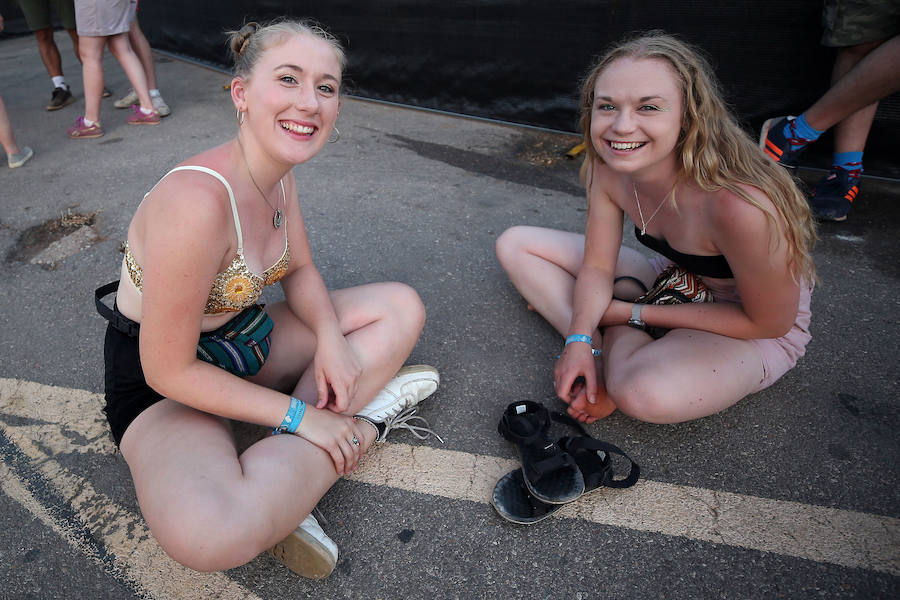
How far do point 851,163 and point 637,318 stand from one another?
6.99 feet

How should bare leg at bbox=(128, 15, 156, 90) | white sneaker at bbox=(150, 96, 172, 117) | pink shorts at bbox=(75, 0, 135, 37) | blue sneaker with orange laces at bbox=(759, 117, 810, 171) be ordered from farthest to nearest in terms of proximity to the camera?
1. white sneaker at bbox=(150, 96, 172, 117)
2. bare leg at bbox=(128, 15, 156, 90)
3. pink shorts at bbox=(75, 0, 135, 37)
4. blue sneaker with orange laces at bbox=(759, 117, 810, 171)

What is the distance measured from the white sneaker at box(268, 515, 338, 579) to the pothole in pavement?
2287 millimetres

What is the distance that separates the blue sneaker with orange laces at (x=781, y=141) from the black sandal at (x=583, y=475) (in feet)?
8.12

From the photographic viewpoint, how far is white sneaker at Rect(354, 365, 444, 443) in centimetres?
199

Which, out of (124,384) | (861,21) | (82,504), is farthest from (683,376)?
(861,21)

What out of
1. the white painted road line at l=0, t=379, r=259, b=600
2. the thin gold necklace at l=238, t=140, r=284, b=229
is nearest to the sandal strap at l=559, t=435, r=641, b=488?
the white painted road line at l=0, t=379, r=259, b=600

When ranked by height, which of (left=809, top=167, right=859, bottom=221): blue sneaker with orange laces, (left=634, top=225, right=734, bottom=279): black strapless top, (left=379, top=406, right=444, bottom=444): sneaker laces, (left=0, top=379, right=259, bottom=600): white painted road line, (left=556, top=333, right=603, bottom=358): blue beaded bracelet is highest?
(left=634, top=225, right=734, bottom=279): black strapless top

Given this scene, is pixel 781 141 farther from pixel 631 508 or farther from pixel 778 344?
pixel 631 508

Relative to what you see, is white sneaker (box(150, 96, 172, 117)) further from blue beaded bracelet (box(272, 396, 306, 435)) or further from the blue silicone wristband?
the blue silicone wristband

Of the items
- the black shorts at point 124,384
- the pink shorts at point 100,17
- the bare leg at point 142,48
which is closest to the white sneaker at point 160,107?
the bare leg at point 142,48

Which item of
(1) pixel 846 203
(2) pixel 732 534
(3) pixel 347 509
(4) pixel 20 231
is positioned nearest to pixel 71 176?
(4) pixel 20 231

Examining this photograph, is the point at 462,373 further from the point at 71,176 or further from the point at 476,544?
the point at 71,176

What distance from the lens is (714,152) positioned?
185 centimetres

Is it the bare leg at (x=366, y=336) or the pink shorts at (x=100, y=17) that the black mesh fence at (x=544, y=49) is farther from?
the bare leg at (x=366, y=336)
